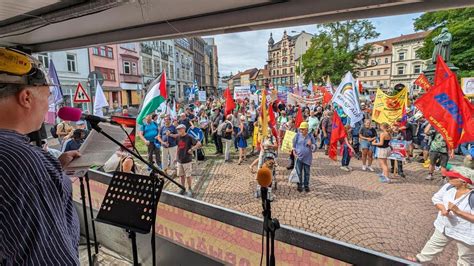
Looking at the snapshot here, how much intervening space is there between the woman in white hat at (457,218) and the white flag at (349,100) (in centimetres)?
460

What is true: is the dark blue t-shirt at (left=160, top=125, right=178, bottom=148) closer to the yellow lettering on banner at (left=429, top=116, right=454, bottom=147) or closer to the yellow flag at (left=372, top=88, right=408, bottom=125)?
the yellow lettering on banner at (left=429, top=116, right=454, bottom=147)

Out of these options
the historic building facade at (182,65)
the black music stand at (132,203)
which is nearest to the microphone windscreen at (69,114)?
the black music stand at (132,203)

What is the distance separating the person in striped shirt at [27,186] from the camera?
0.91 metres

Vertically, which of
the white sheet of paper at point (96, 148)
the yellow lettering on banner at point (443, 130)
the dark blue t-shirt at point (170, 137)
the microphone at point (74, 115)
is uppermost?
the microphone at point (74, 115)

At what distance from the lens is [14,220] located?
0.90 metres

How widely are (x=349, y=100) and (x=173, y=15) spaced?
23.1 ft

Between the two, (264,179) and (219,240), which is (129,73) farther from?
(264,179)

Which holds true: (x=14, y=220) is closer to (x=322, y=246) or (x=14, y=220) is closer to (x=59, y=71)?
(x=322, y=246)

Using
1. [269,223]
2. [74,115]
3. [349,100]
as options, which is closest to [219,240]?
[269,223]

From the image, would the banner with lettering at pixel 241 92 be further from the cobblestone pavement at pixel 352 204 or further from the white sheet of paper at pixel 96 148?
the white sheet of paper at pixel 96 148

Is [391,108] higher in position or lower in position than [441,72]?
lower

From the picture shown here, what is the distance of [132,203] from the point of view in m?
2.03

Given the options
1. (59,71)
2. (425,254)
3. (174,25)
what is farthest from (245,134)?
(59,71)

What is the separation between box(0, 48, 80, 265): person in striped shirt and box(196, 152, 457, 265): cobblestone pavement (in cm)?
426
